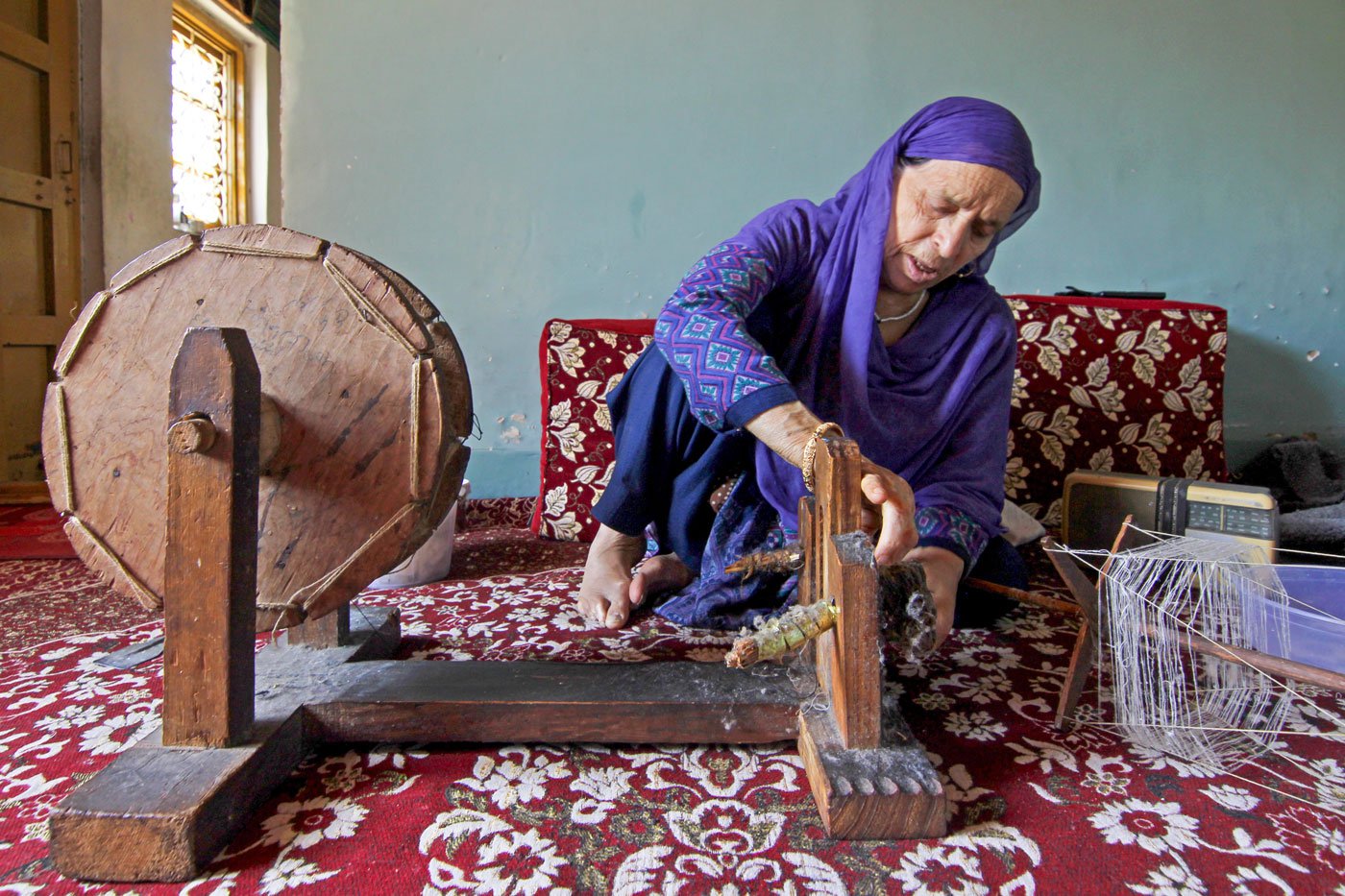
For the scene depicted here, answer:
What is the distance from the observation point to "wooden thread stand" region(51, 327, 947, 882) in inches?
30.2

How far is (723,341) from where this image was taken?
3.84ft

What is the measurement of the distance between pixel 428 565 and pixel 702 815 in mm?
1114

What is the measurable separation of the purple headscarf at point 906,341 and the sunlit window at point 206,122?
4.70m

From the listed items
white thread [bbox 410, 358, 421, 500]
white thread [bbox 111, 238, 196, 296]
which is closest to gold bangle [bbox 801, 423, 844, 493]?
white thread [bbox 410, 358, 421, 500]

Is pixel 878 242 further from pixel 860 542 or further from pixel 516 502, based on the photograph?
pixel 516 502

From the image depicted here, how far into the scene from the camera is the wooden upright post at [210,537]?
801 mm

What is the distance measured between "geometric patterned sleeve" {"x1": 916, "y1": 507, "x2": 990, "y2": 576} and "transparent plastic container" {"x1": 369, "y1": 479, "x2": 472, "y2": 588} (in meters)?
1.00

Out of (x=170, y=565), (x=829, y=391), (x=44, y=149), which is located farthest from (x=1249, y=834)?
(x=44, y=149)

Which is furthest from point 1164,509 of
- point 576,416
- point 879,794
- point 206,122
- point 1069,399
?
point 206,122

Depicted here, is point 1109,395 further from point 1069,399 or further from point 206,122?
point 206,122

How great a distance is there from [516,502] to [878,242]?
158 cm

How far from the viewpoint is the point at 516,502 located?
99.6 inches

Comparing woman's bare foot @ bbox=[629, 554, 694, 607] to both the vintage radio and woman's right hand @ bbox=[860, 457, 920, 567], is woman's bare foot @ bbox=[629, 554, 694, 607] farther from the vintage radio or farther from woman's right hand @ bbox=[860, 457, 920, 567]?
the vintage radio

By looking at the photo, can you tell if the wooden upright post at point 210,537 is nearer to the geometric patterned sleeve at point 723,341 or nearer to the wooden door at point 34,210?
the geometric patterned sleeve at point 723,341
